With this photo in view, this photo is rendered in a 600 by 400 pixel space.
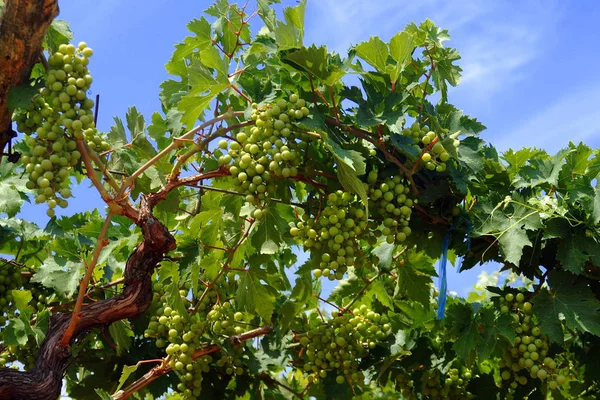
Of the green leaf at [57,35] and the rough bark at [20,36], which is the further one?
the green leaf at [57,35]

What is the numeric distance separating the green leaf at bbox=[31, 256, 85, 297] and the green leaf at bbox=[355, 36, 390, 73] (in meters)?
1.87

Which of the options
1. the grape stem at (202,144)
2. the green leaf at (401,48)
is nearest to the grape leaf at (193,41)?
the grape stem at (202,144)

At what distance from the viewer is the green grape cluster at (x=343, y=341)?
163 inches

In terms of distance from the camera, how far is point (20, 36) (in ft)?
9.45

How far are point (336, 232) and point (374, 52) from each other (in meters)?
0.78

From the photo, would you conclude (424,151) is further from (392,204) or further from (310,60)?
(310,60)

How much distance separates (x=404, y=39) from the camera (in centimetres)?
313

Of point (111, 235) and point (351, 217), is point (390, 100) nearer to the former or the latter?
point (351, 217)

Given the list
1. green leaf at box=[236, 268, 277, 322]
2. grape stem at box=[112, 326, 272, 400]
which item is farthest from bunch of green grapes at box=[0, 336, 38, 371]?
green leaf at box=[236, 268, 277, 322]

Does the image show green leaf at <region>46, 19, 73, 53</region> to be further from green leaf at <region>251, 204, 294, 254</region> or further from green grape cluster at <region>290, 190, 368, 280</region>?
green grape cluster at <region>290, 190, 368, 280</region>

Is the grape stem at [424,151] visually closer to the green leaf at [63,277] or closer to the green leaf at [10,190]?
the green leaf at [63,277]

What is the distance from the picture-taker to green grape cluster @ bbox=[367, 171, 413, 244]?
10.6 feet

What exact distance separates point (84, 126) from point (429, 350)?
2421 mm

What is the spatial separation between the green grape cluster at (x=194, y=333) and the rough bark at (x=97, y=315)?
468mm
